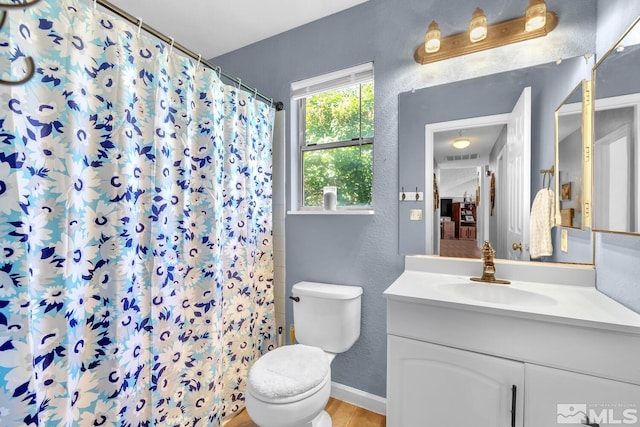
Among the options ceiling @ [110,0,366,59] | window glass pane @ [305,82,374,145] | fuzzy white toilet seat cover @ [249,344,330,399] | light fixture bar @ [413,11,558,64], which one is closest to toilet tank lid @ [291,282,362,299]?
fuzzy white toilet seat cover @ [249,344,330,399]

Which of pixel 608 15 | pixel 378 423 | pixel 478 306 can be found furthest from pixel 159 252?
pixel 608 15

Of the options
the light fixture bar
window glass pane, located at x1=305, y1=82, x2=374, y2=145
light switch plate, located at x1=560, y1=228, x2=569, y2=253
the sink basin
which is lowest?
the sink basin

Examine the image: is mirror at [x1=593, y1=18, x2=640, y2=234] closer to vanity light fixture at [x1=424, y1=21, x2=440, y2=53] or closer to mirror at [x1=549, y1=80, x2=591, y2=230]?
mirror at [x1=549, y1=80, x2=591, y2=230]

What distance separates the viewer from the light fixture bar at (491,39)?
1.24m

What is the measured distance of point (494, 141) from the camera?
1376 mm

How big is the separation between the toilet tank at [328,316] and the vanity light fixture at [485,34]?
1374 mm

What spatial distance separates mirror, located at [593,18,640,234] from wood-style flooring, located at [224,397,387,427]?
1.47 meters

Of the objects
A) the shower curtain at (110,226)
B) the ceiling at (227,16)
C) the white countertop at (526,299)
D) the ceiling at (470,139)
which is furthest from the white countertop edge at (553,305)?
the ceiling at (227,16)

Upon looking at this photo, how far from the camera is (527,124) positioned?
Answer: 50.7 inches

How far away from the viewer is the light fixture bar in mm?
1243

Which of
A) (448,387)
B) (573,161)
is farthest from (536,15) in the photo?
(448,387)

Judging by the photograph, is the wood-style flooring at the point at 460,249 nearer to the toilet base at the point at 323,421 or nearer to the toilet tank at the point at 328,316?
the toilet tank at the point at 328,316

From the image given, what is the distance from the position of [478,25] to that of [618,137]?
2.53ft

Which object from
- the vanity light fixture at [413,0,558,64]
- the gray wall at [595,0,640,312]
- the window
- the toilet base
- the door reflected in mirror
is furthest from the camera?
the window
